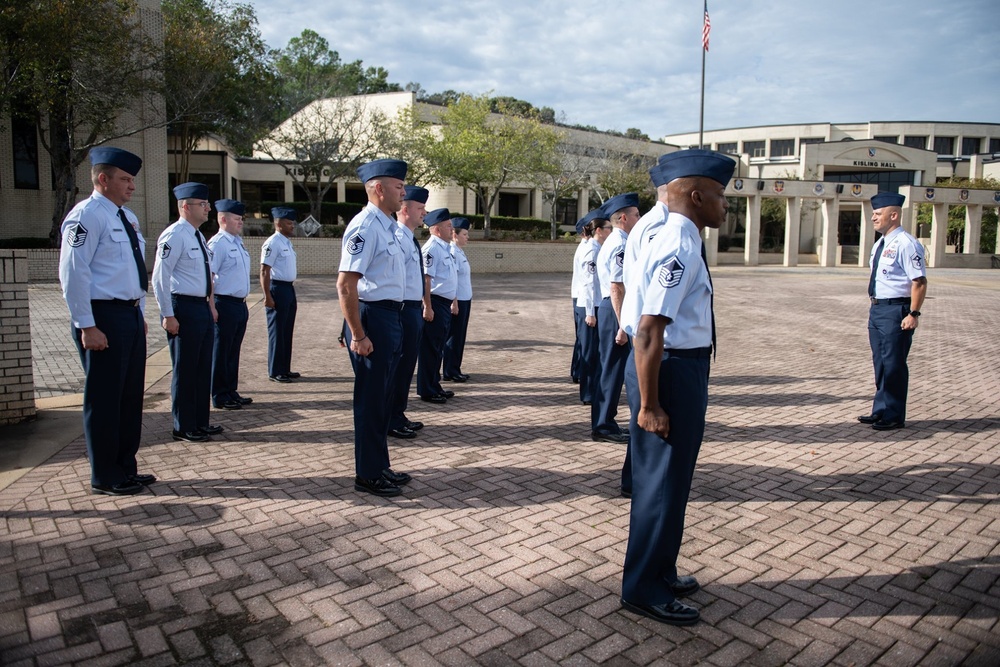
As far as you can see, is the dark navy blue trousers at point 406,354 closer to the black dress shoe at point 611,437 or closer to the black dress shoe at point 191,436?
the black dress shoe at point 191,436

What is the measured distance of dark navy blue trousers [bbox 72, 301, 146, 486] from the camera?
466 centimetres

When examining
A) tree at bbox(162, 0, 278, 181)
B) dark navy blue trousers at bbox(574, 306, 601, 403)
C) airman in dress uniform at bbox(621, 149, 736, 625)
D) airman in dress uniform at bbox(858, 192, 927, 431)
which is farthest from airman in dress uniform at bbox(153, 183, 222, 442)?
tree at bbox(162, 0, 278, 181)

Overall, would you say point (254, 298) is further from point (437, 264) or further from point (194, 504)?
point (194, 504)

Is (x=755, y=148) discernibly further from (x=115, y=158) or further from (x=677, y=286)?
(x=677, y=286)

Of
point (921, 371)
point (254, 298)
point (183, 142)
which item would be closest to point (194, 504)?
point (921, 371)

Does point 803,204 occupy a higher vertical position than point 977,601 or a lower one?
higher

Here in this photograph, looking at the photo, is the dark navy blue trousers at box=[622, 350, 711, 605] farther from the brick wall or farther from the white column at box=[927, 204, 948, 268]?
the white column at box=[927, 204, 948, 268]

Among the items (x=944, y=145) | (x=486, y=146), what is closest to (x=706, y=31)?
(x=486, y=146)

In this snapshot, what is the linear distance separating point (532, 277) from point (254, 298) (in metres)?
12.5

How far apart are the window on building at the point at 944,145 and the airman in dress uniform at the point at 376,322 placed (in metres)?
74.2

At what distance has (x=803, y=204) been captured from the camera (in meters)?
51.8

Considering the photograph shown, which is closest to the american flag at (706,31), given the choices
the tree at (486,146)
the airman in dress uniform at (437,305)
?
the tree at (486,146)

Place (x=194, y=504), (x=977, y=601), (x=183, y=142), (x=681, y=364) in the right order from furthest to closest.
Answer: (x=183, y=142), (x=194, y=504), (x=977, y=601), (x=681, y=364)

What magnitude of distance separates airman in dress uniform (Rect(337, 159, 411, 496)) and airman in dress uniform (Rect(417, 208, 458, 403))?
2.67m
